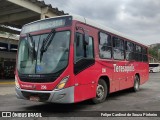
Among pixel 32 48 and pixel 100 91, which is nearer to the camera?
pixel 32 48

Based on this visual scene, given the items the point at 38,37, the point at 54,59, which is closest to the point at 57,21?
Result: the point at 38,37

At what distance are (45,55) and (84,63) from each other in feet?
4.33

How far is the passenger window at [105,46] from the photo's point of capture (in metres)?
10.2

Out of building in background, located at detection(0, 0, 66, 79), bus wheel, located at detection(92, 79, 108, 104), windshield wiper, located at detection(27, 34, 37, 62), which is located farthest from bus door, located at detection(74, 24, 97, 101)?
building in background, located at detection(0, 0, 66, 79)

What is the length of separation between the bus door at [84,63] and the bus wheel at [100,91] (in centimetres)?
53

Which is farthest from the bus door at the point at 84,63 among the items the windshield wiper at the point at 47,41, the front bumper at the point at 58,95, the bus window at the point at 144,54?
the bus window at the point at 144,54

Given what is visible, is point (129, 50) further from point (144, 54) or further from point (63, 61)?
point (63, 61)

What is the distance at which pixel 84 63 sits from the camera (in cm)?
879

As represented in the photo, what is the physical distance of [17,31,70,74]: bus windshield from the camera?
810 centimetres

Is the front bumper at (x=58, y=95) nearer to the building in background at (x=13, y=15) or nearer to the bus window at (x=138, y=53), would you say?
the bus window at (x=138, y=53)

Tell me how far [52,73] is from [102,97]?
9.45ft

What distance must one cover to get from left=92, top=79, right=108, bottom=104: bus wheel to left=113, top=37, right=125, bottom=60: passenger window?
168cm

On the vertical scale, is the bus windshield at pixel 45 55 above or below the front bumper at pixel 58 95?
above

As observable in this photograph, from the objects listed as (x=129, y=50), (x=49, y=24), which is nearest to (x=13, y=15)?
(x=129, y=50)
